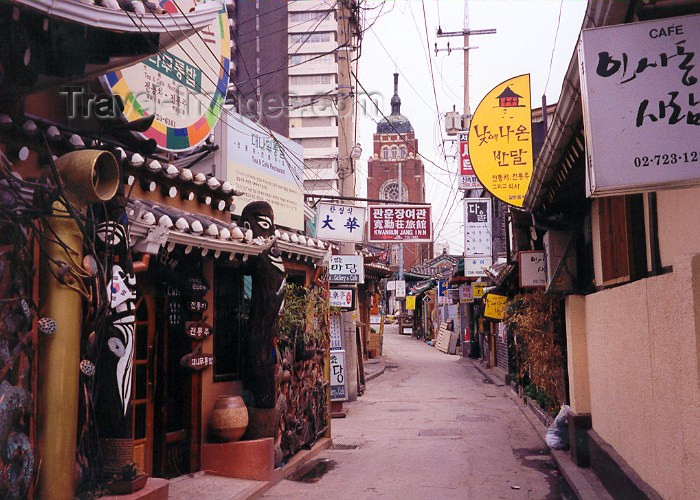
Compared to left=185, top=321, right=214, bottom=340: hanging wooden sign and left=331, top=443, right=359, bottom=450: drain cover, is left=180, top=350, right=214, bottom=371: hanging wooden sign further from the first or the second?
left=331, top=443, right=359, bottom=450: drain cover

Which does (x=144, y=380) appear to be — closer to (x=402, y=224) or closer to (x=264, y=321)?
(x=264, y=321)

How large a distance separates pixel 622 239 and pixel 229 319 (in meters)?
5.58

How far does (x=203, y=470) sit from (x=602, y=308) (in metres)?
5.61

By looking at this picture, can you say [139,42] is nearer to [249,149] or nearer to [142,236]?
[142,236]

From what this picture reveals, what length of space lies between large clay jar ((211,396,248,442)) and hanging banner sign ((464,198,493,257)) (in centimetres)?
1451

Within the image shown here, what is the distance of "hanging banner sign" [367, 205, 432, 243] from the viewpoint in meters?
19.6

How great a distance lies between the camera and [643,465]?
657 centimetres

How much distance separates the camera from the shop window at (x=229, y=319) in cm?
961

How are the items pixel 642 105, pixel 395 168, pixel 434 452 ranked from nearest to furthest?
pixel 642 105
pixel 434 452
pixel 395 168

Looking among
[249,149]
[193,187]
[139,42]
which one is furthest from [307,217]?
[139,42]

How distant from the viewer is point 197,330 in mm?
8578

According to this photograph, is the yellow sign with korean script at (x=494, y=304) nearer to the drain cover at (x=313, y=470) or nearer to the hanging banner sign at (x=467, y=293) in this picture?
the drain cover at (x=313, y=470)

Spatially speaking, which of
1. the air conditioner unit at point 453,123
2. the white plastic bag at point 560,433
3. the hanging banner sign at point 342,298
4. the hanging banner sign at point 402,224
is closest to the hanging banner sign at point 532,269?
the white plastic bag at point 560,433

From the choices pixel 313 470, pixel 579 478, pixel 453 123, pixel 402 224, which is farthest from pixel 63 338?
pixel 453 123
